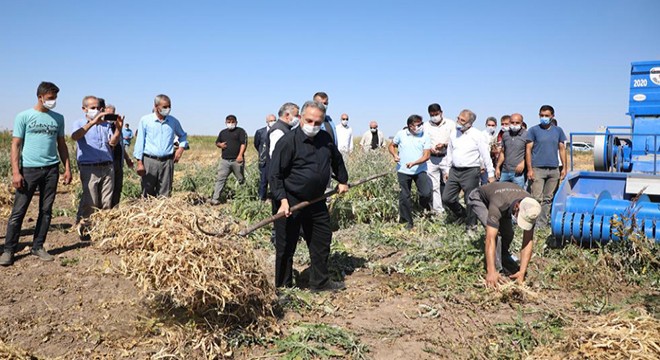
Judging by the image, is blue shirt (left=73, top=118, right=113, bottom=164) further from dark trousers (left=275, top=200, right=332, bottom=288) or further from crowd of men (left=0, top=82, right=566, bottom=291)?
dark trousers (left=275, top=200, right=332, bottom=288)

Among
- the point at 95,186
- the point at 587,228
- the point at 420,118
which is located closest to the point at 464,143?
the point at 420,118

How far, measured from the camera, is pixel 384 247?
6.55 meters

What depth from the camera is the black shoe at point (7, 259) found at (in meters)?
5.61

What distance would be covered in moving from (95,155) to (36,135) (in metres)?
0.83

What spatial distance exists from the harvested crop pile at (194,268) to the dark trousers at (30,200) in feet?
7.25

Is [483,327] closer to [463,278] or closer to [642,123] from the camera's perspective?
[463,278]

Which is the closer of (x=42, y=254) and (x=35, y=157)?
(x=35, y=157)

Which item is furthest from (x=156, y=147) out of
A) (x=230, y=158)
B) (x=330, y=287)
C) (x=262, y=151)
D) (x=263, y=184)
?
(x=330, y=287)

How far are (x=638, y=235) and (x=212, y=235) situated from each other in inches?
164

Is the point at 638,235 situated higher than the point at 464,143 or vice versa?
the point at 464,143

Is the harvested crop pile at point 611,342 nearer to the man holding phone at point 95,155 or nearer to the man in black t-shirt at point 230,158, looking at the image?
the man holding phone at point 95,155

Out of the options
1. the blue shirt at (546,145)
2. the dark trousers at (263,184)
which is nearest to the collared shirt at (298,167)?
the dark trousers at (263,184)

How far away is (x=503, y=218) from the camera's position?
17.0ft

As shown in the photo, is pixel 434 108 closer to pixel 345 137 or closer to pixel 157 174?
pixel 157 174
